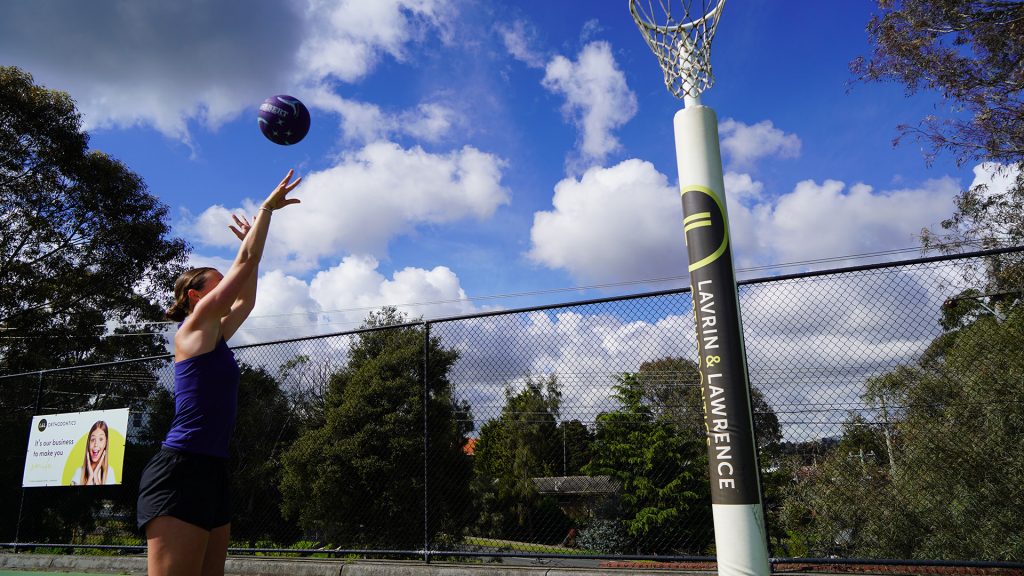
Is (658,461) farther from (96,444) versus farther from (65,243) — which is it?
(65,243)

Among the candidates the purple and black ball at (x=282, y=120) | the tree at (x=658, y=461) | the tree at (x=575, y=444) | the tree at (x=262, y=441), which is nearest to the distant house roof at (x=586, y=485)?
the tree at (x=575, y=444)

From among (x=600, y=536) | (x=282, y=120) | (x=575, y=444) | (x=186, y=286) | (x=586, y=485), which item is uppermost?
(x=282, y=120)

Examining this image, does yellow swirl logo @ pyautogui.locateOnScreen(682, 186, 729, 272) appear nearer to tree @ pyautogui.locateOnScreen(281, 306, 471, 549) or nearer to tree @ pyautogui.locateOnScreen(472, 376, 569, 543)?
tree @ pyautogui.locateOnScreen(472, 376, 569, 543)

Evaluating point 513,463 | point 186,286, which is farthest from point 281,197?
point 513,463

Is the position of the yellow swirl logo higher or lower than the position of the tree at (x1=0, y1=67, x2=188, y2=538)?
lower

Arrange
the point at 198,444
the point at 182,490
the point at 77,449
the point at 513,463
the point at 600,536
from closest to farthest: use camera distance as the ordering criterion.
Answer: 1. the point at 182,490
2. the point at 198,444
3. the point at 77,449
4. the point at 600,536
5. the point at 513,463

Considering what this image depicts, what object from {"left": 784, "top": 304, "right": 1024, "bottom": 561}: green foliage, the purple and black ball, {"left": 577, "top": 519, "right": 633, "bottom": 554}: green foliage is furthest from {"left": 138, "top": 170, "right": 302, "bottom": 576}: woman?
{"left": 577, "top": 519, "right": 633, "bottom": 554}: green foliage

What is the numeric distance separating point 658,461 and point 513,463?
7845 millimetres

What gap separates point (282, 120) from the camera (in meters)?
3.76

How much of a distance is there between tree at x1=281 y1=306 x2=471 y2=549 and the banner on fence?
4.82 meters

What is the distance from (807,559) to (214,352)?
3953 mm

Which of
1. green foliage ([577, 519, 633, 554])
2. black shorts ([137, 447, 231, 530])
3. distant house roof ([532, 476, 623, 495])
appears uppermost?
black shorts ([137, 447, 231, 530])

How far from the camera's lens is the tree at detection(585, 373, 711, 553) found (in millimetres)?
9703

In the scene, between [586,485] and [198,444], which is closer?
[198,444]
